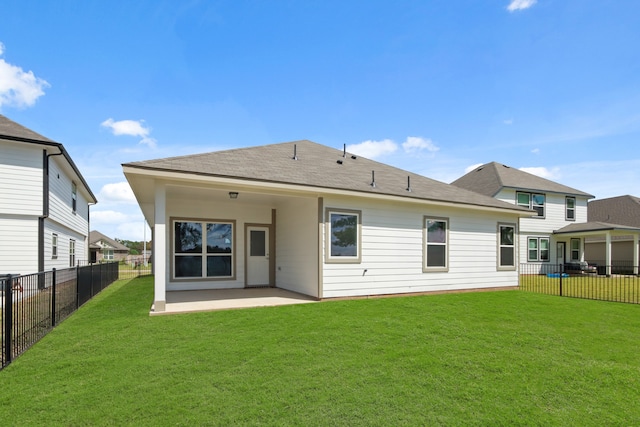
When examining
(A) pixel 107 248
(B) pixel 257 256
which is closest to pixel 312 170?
(B) pixel 257 256

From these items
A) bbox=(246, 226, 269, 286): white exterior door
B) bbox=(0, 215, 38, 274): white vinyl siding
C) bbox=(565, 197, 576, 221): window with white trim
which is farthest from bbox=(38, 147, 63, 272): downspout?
bbox=(565, 197, 576, 221): window with white trim

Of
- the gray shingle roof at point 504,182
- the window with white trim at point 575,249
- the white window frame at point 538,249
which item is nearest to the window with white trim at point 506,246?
the gray shingle roof at point 504,182

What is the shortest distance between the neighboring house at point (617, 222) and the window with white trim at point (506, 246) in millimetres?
13969

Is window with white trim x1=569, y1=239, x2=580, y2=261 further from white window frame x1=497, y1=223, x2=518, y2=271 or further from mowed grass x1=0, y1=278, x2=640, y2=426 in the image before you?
mowed grass x1=0, y1=278, x2=640, y2=426

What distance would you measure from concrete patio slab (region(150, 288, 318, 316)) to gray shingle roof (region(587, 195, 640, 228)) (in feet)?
92.6

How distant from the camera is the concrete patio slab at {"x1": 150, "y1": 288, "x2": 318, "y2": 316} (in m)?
7.66

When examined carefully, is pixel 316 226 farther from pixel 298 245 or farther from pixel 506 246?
pixel 506 246

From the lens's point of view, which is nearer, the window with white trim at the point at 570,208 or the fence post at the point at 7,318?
the fence post at the point at 7,318

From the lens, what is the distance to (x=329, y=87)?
13.0 metres

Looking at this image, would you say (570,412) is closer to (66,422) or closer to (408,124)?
(66,422)

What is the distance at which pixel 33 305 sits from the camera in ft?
18.5

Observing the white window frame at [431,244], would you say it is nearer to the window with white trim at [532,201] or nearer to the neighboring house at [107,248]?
the window with white trim at [532,201]

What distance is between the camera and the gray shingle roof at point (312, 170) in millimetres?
7867

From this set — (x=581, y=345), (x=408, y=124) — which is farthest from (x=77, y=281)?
(x=408, y=124)
